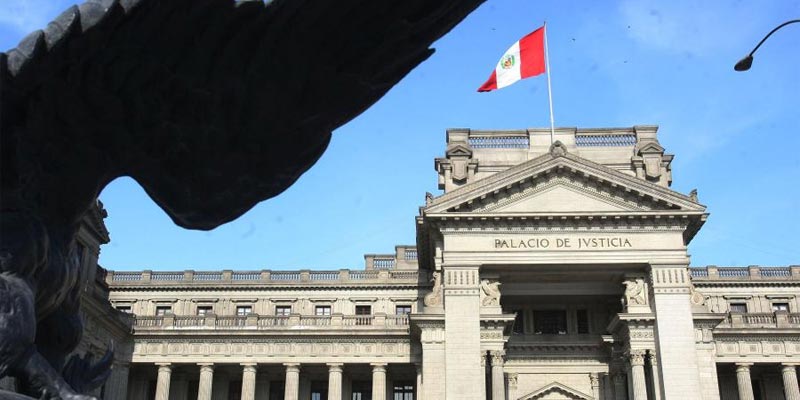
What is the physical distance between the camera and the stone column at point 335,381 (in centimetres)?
4872

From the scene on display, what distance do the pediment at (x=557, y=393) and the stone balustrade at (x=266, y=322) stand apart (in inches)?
351

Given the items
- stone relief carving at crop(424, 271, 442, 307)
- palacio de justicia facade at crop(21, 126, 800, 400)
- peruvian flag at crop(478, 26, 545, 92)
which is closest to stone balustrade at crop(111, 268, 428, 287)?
palacio de justicia facade at crop(21, 126, 800, 400)

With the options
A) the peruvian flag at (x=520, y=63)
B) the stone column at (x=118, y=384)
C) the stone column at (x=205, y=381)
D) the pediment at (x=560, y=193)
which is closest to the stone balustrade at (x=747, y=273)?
the pediment at (x=560, y=193)

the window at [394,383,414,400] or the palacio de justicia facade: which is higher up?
the palacio de justicia facade

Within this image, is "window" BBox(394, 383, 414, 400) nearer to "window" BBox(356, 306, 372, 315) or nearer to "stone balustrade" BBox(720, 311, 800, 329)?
"window" BBox(356, 306, 372, 315)

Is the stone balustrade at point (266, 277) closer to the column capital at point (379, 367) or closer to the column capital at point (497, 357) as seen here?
the column capital at point (379, 367)

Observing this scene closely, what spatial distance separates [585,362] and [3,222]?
4624 centimetres

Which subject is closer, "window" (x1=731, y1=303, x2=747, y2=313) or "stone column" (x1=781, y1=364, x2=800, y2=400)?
"stone column" (x1=781, y1=364, x2=800, y2=400)

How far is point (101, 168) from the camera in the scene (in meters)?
5.77

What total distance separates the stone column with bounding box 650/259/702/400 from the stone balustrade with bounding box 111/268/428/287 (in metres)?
18.2

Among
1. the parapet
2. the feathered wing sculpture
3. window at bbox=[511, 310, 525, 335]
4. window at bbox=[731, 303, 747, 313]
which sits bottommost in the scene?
the feathered wing sculpture

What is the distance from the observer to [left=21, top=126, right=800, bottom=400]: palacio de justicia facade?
140ft

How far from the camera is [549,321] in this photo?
50156mm

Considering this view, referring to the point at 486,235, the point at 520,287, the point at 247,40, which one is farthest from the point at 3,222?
the point at 520,287
